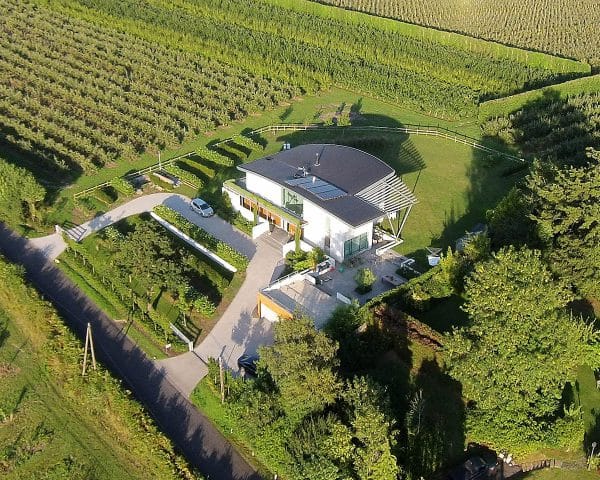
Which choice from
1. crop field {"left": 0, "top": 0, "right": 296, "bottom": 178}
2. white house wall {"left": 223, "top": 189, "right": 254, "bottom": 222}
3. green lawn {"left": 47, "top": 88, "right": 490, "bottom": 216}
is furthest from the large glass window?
crop field {"left": 0, "top": 0, "right": 296, "bottom": 178}

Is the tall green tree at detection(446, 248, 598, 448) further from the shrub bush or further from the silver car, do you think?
the silver car

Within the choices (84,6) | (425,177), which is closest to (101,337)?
(425,177)

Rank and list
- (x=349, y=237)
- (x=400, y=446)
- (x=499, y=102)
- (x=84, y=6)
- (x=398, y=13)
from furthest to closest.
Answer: (x=398, y=13), (x=84, y=6), (x=499, y=102), (x=349, y=237), (x=400, y=446)

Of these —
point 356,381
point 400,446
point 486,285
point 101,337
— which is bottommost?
point 101,337

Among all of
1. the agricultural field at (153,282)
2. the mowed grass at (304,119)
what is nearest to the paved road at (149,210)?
the agricultural field at (153,282)

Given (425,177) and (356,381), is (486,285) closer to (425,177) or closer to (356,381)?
(356,381)

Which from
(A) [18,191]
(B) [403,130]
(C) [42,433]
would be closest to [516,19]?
(B) [403,130]
